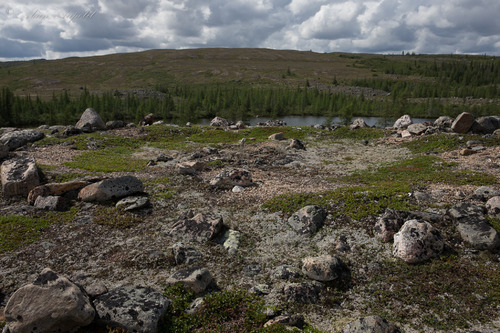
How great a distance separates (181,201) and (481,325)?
15071 millimetres

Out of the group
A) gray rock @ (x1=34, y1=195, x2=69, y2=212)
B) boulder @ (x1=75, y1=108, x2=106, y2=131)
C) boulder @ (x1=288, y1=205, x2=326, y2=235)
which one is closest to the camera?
boulder @ (x1=288, y1=205, x2=326, y2=235)

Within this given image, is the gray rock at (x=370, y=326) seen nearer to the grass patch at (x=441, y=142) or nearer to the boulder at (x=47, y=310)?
the boulder at (x=47, y=310)

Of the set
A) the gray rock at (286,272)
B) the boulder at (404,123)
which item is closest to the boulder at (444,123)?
the boulder at (404,123)

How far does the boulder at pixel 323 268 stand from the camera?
11.3m

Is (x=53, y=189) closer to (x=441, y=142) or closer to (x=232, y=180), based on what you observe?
(x=232, y=180)

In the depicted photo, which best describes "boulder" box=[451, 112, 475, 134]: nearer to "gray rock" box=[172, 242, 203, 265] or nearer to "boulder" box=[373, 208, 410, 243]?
→ "boulder" box=[373, 208, 410, 243]

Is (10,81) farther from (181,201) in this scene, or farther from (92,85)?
(181,201)

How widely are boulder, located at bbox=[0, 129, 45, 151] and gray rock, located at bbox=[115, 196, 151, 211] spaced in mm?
22286

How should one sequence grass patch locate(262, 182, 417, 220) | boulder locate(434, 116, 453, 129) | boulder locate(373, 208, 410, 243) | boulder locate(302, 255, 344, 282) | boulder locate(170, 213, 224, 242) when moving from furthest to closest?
boulder locate(434, 116, 453, 129)
grass patch locate(262, 182, 417, 220)
boulder locate(170, 213, 224, 242)
boulder locate(373, 208, 410, 243)
boulder locate(302, 255, 344, 282)

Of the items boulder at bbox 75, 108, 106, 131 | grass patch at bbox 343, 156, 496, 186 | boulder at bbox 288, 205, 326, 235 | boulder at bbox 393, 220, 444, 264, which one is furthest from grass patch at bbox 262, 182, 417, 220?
boulder at bbox 75, 108, 106, 131

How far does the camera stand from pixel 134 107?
109188mm

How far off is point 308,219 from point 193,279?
6.58 m

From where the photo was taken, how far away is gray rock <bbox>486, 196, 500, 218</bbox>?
45.4ft

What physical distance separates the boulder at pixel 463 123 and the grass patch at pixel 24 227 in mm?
41207
